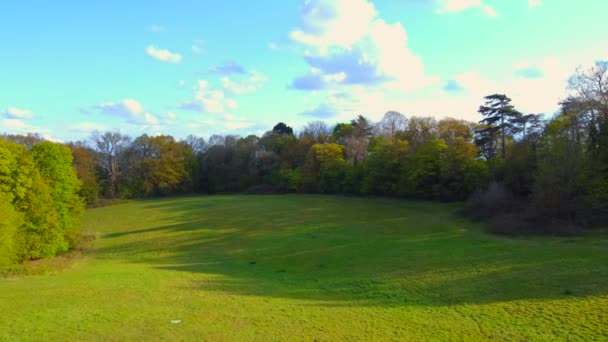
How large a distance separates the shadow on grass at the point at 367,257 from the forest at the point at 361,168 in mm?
A: 5199

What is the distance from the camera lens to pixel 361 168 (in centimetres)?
7594

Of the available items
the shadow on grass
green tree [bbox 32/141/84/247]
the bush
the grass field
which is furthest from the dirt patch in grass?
the bush

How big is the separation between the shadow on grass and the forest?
5199mm

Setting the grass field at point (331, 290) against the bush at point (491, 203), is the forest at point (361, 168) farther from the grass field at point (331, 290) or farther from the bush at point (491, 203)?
the grass field at point (331, 290)

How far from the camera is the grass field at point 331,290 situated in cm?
1262

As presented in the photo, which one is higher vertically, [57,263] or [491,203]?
[491,203]

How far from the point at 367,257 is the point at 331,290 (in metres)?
9.16

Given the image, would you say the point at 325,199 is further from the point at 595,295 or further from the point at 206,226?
the point at 595,295

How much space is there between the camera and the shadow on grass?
1825cm

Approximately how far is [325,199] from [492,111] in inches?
1143

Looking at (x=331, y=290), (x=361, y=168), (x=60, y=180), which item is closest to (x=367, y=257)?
(x=331, y=290)

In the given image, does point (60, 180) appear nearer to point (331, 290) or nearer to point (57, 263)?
point (57, 263)

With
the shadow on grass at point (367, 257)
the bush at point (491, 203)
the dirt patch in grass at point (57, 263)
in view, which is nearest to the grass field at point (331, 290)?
the shadow on grass at point (367, 257)

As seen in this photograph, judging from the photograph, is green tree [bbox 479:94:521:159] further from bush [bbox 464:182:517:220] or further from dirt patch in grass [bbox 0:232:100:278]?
dirt patch in grass [bbox 0:232:100:278]
